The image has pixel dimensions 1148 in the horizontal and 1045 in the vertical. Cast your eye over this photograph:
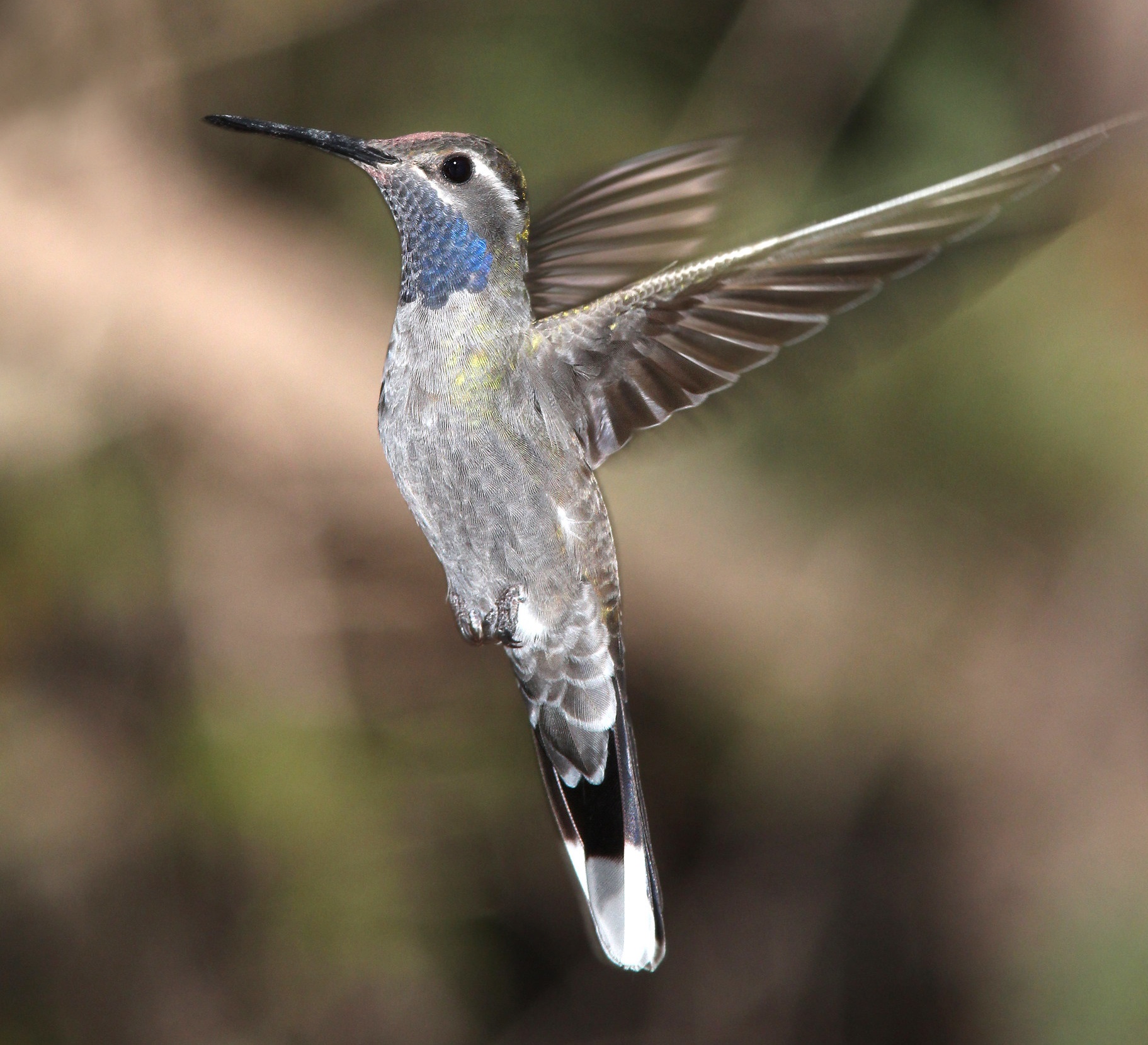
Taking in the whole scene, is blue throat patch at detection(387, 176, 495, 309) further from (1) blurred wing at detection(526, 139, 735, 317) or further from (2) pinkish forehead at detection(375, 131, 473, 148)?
(1) blurred wing at detection(526, 139, 735, 317)

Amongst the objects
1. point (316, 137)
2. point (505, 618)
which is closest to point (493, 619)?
point (505, 618)

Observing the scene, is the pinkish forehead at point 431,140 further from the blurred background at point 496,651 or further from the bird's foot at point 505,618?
the blurred background at point 496,651

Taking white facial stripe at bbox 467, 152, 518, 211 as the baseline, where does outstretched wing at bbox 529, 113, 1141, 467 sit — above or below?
below

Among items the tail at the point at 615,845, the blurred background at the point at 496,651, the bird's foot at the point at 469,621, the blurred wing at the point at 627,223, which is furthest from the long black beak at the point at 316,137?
the blurred background at the point at 496,651

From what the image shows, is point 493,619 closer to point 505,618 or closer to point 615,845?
point 505,618

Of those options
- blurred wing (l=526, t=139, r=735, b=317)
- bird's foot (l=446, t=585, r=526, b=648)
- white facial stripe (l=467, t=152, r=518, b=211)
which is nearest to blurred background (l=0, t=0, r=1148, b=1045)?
blurred wing (l=526, t=139, r=735, b=317)

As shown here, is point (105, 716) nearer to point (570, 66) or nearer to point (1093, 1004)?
point (570, 66)
